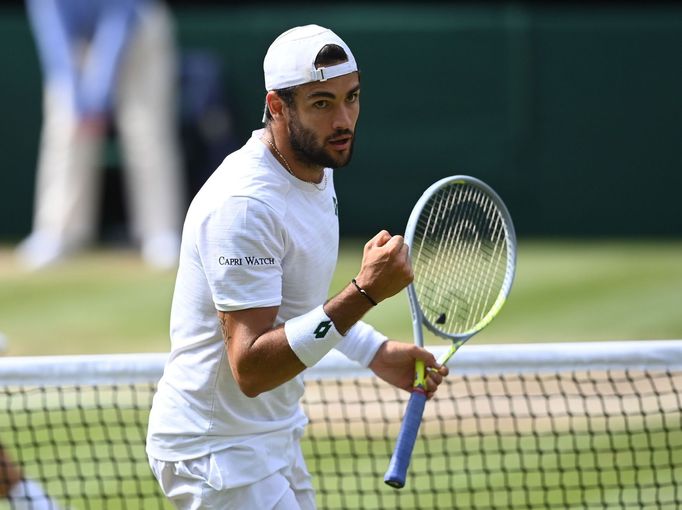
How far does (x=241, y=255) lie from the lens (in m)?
3.35

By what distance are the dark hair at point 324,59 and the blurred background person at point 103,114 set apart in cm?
744

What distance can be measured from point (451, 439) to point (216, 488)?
303 cm

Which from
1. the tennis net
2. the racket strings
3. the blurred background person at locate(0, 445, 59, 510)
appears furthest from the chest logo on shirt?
the blurred background person at locate(0, 445, 59, 510)

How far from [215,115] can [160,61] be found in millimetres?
808

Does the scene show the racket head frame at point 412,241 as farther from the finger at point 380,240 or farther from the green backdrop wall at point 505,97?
the green backdrop wall at point 505,97

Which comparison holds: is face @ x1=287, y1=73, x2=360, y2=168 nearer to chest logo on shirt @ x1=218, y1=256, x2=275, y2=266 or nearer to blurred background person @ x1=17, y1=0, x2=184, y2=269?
chest logo on shirt @ x1=218, y1=256, x2=275, y2=266

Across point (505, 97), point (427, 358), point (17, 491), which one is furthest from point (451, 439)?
point (505, 97)

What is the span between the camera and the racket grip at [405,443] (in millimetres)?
3504

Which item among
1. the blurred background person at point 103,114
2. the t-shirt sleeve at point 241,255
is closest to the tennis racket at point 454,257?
the t-shirt sleeve at point 241,255

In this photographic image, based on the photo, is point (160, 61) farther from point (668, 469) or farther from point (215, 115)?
point (668, 469)

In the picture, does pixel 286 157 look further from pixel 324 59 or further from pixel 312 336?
pixel 312 336

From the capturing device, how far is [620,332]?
8.42m

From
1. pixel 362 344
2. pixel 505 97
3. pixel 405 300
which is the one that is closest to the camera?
pixel 362 344

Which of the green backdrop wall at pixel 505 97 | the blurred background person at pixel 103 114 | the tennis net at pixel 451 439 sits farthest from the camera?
the green backdrop wall at pixel 505 97
